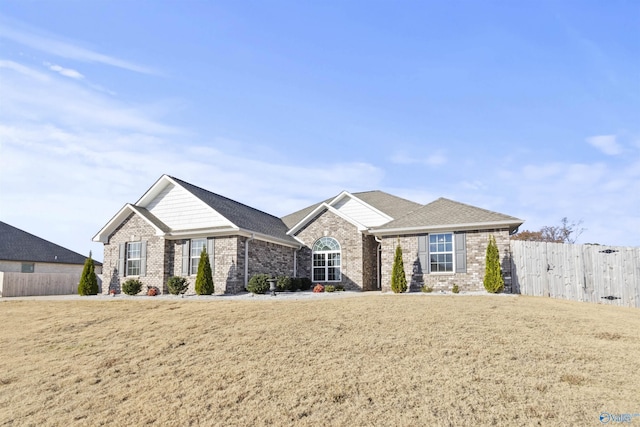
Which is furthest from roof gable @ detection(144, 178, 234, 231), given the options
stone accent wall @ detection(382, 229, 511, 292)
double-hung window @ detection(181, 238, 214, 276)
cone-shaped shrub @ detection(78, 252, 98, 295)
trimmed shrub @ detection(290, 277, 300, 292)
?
stone accent wall @ detection(382, 229, 511, 292)

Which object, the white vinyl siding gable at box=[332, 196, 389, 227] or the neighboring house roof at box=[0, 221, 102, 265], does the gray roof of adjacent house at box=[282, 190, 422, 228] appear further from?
the neighboring house roof at box=[0, 221, 102, 265]

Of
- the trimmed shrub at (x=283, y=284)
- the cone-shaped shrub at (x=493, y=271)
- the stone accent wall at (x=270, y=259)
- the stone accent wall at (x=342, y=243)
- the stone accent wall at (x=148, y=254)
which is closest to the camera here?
the cone-shaped shrub at (x=493, y=271)

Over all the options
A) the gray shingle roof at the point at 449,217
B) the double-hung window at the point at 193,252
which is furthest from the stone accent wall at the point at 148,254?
the gray shingle roof at the point at 449,217

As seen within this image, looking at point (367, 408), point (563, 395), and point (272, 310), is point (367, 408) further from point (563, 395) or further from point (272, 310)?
point (272, 310)

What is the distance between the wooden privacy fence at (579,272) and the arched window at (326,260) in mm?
8250

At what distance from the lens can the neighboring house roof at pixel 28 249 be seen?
3120cm

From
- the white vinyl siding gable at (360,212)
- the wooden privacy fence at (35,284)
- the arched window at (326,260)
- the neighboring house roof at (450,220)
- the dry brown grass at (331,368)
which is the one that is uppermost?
the white vinyl siding gable at (360,212)

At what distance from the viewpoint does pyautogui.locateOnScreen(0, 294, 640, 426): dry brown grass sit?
618 cm

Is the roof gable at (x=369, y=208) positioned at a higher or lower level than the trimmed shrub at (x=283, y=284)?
higher

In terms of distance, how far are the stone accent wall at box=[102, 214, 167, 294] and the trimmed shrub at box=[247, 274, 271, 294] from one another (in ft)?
15.9

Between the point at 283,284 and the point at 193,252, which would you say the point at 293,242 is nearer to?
the point at 283,284

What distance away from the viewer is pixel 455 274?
19.2 m

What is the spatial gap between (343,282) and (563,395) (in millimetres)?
16333

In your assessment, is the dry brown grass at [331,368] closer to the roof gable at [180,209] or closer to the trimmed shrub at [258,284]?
the trimmed shrub at [258,284]
